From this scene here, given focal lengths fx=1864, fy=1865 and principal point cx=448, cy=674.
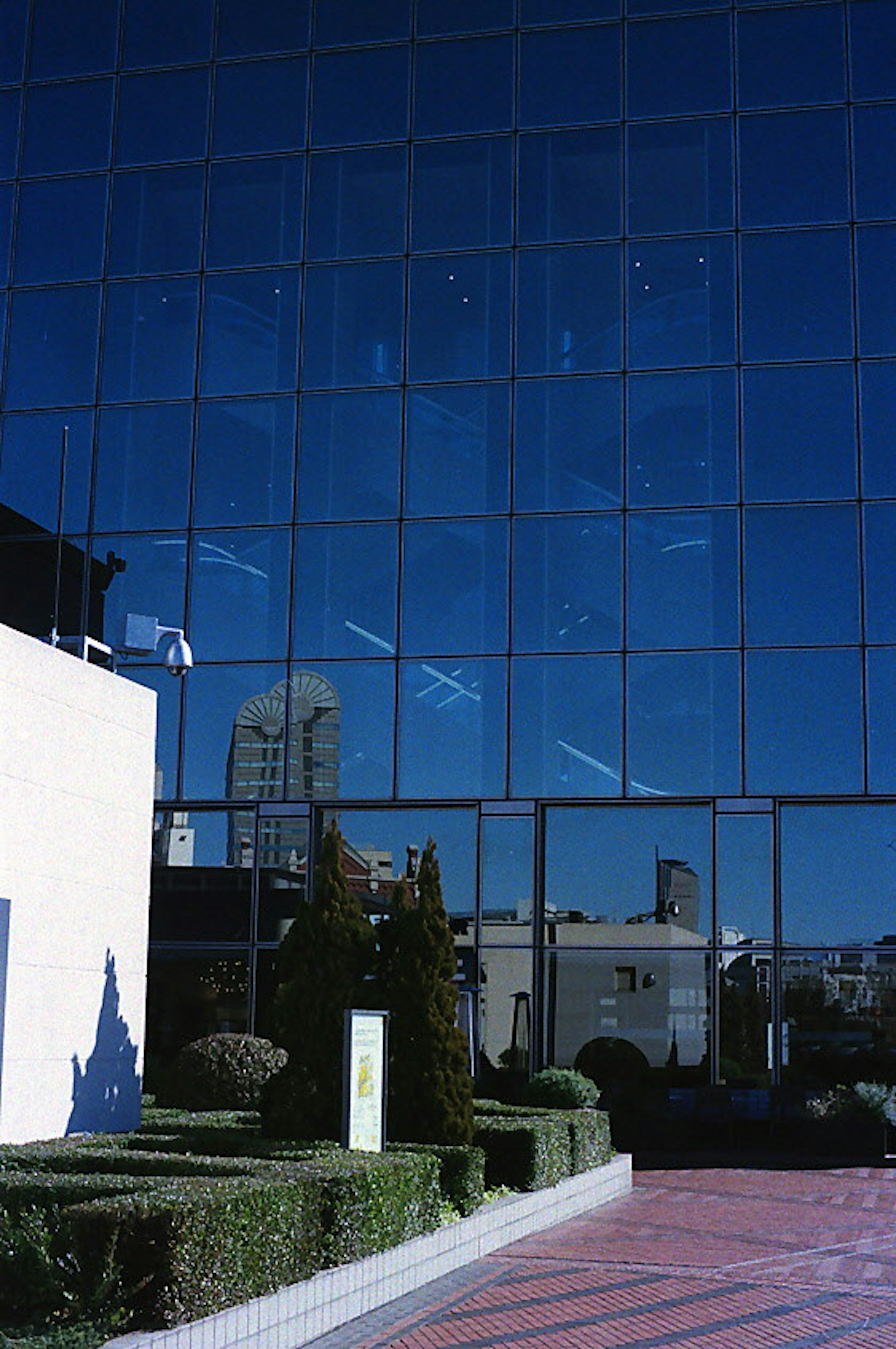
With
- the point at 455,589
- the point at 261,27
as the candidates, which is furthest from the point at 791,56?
the point at 455,589

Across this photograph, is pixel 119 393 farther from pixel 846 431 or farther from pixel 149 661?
pixel 846 431

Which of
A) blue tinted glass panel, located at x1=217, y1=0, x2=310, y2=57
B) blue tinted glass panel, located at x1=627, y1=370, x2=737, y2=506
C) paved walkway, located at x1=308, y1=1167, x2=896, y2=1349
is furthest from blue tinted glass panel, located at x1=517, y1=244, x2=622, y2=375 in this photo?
paved walkway, located at x1=308, y1=1167, x2=896, y2=1349

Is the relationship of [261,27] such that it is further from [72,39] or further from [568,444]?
[568,444]

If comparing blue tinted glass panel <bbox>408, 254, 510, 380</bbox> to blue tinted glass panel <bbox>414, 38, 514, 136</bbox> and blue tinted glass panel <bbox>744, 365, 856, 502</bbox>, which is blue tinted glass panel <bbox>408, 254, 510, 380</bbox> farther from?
blue tinted glass panel <bbox>744, 365, 856, 502</bbox>

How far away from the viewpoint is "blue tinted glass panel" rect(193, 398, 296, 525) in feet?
106

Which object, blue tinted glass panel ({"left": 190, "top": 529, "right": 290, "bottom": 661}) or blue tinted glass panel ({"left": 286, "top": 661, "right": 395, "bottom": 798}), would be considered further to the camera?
blue tinted glass panel ({"left": 190, "top": 529, "right": 290, "bottom": 661})

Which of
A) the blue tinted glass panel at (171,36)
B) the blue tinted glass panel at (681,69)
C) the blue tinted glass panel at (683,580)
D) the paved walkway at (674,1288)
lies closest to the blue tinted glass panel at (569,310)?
the blue tinted glass panel at (681,69)

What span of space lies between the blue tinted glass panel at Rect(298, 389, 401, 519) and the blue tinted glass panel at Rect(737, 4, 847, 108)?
8.25m

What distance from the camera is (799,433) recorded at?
30.9 metres

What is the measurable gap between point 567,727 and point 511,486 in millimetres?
4267

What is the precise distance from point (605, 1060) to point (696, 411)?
10839 millimetres

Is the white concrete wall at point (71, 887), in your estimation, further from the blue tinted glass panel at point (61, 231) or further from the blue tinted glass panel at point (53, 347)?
the blue tinted glass panel at point (61, 231)

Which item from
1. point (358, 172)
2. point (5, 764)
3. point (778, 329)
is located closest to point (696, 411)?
point (778, 329)

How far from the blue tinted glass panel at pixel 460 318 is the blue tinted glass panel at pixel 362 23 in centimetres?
452
